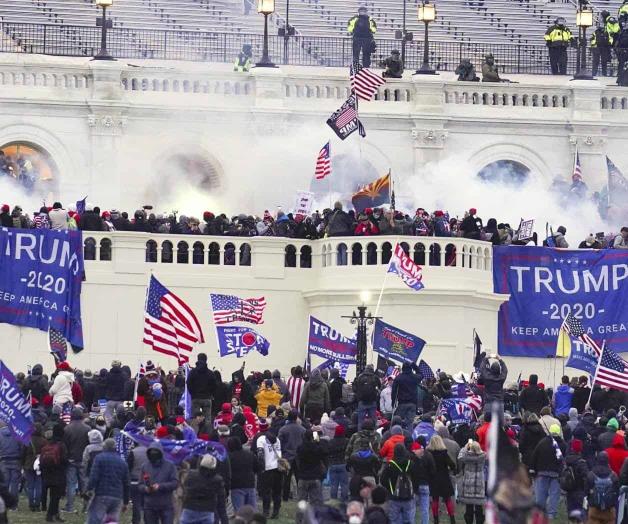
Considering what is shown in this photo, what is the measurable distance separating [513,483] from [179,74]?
1475 inches

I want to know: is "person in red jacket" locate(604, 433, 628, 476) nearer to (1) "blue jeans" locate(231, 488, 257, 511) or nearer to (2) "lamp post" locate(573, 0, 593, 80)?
(1) "blue jeans" locate(231, 488, 257, 511)

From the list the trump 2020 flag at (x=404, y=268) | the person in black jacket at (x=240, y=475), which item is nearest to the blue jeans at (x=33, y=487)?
the person in black jacket at (x=240, y=475)

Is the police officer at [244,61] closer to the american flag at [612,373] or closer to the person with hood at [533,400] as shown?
the person with hood at [533,400]

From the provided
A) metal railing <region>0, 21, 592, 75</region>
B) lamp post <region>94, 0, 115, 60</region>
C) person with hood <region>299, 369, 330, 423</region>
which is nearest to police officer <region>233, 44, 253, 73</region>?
metal railing <region>0, 21, 592, 75</region>

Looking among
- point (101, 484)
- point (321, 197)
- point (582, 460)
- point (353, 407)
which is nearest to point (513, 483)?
point (101, 484)

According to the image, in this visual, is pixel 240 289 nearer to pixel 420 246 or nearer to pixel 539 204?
pixel 420 246

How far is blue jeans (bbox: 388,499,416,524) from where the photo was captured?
36.5m

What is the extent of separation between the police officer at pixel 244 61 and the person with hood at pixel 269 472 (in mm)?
24337

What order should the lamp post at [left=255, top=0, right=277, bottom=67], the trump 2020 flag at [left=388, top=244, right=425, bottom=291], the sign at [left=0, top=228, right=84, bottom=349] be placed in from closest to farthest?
the trump 2020 flag at [left=388, top=244, right=425, bottom=291] < the sign at [left=0, top=228, right=84, bottom=349] < the lamp post at [left=255, top=0, right=277, bottom=67]

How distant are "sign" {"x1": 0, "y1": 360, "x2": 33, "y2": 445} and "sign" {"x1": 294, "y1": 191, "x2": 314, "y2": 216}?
1971 centimetres

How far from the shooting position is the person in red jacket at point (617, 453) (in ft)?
129

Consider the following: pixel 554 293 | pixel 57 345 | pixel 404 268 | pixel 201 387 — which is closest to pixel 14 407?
pixel 201 387

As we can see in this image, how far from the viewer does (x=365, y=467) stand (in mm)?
37531

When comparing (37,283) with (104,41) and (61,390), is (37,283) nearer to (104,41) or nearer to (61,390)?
(61,390)
